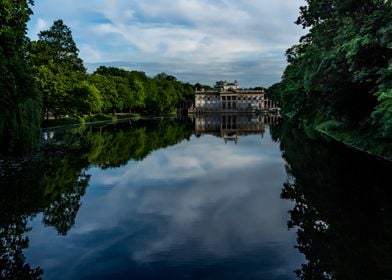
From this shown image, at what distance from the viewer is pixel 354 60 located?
2588 centimetres

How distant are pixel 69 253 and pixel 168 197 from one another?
8.48 m

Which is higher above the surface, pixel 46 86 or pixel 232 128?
pixel 46 86

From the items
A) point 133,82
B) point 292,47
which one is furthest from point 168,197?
point 133,82

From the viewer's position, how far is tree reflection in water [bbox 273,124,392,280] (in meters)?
11.2

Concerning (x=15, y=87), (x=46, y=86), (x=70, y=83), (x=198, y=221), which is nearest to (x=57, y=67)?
(x=70, y=83)

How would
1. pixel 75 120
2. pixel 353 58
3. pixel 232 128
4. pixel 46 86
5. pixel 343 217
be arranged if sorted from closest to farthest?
pixel 343 217 < pixel 353 58 < pixel 46 86 < pixel 75 120 < pixel 232 128

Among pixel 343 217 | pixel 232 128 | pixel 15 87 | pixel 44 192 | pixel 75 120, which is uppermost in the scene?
pixel 15 87

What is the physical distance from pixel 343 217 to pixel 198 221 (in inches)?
193

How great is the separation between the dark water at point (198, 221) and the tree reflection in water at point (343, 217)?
34 millimetres

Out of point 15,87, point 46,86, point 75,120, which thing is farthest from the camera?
point 75,120

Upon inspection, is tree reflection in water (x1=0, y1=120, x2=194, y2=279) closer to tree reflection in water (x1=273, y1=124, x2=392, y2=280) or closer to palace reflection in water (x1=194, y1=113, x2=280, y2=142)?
tree reflection in water (x1=273, y1=124, x2=392, y2=280)

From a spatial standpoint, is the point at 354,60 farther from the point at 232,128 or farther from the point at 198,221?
the point at 232,128

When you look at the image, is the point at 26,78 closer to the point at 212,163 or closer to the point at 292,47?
the point at 212,163

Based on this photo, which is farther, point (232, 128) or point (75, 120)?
point (232, 128)
